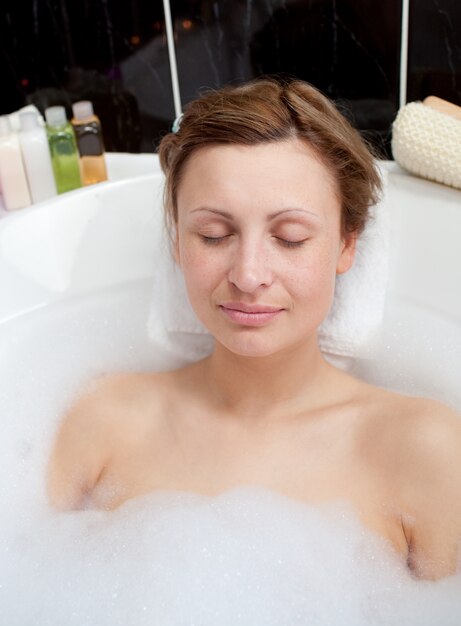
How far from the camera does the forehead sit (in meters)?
1.14

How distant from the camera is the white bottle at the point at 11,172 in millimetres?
1795

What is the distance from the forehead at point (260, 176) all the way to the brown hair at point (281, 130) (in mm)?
15

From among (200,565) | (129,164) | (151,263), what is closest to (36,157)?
(129,164)

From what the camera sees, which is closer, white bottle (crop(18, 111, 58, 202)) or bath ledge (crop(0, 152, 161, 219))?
white bottle (crop(18, 111, 58, 202))

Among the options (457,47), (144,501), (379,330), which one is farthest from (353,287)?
(457,47)

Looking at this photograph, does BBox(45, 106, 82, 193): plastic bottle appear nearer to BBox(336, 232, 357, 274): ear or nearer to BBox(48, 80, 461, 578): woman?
BBox(48, 80, 461, 578): woman

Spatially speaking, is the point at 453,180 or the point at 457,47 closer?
the point at 453,180

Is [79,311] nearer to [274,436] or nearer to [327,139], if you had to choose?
[274,436]

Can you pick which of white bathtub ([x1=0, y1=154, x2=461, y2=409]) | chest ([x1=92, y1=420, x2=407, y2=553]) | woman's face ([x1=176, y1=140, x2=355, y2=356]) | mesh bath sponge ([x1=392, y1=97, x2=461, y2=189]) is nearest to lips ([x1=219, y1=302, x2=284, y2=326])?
woman's face ([x1=176, y1=140, x2=355, y2=356])

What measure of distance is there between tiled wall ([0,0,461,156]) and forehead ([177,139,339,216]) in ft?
2.14

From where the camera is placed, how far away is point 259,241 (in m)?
1.13

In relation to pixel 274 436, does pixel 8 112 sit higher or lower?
higher

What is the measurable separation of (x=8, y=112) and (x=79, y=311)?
2.14ft

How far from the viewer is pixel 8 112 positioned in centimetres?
208
